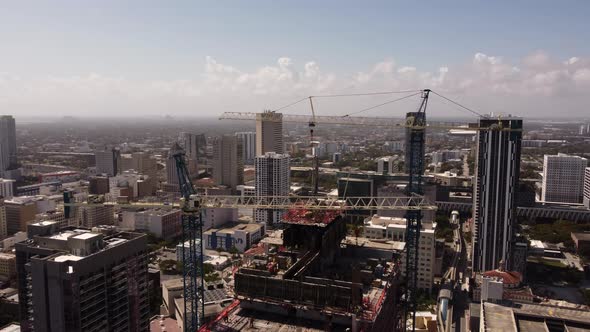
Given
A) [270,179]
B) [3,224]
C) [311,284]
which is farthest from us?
[270,179]

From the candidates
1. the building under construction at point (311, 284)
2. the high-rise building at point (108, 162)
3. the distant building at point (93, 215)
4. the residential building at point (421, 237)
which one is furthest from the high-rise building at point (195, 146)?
the building under construction at point (311, 284)

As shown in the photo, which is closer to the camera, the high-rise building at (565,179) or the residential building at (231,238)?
the residential building at (231,238)

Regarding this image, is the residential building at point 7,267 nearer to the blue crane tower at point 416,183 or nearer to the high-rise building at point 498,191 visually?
the blue crane tower at point 416,183

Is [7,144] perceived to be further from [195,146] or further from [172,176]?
[172,176]

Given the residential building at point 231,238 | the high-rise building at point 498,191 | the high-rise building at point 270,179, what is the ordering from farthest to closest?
the high-rise building at point 270,179, the residential building at point 231,238, the high-rise building at point 498,191

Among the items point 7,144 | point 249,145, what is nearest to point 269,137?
point 249,145

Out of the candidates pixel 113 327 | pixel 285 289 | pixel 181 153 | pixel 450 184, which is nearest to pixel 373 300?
pixel 285 289

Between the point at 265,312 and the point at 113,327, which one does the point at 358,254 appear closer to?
the point at 265,312
